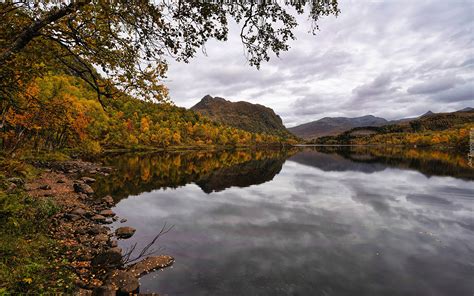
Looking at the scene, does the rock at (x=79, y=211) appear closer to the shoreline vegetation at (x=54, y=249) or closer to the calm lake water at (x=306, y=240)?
the shoreline vegetation at (x=54, y=249)

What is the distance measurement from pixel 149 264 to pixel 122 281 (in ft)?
8.24

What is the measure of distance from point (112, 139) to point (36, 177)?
85484 mm

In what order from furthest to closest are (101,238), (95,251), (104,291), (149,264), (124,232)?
(124,232) → (101,238) → (95,251) → (149,264) → (104,291)

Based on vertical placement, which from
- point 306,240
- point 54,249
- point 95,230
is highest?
point 54,249

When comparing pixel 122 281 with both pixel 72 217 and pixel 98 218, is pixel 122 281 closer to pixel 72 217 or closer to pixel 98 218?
pixel 72 217

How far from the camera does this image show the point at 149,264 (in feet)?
44.2

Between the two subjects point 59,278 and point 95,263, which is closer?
point 59,278

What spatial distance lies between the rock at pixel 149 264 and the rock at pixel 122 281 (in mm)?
1083

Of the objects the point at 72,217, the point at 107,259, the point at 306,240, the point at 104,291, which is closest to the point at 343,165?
the point at 306,240

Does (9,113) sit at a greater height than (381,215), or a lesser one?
greater

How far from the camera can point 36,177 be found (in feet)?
102

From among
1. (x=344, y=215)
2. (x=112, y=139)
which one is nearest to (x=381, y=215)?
(x=344, y=215)

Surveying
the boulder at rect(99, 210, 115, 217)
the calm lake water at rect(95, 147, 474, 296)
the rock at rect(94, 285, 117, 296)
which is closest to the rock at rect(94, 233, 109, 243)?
the calm lake water at rect(95, 147, 474, 296)

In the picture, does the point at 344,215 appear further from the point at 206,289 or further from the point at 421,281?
the point at 206,289
